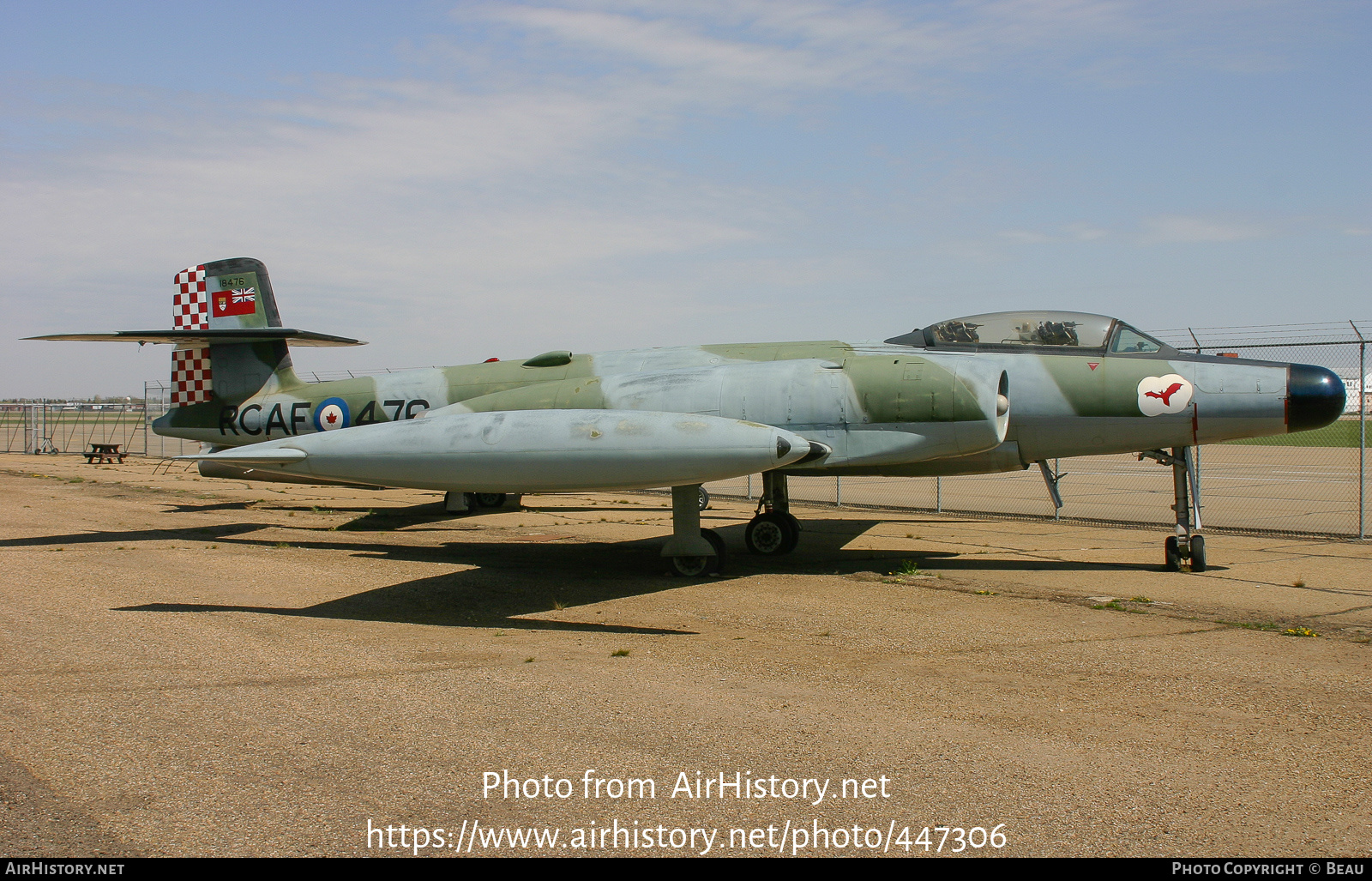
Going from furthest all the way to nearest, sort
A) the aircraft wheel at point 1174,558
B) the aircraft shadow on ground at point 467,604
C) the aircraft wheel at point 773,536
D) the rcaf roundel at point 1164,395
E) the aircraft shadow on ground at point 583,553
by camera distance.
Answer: the aircraft wheel at point 773,536
the aircraft shadow on ground at point 583,553
the aircraft wheel at point 1174,558
the rcaf roundel at point 1164,395
the aircraft shadow on ground at point 467,604

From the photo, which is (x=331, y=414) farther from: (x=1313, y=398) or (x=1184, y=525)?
(x=1313, y=398)

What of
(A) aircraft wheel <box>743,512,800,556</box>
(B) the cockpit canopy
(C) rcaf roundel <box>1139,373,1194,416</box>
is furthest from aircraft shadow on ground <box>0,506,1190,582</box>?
(B) the cockpit canopy

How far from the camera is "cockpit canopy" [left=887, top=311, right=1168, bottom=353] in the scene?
10609 mm

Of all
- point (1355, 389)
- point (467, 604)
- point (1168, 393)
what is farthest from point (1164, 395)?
point (467, 604)

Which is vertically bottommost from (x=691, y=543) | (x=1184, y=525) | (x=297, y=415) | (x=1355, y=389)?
(x=691, y=543)

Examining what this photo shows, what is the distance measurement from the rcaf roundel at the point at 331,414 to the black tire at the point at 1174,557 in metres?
10.5

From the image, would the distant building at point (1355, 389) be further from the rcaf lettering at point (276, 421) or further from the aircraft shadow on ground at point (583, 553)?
the rcaf lettering at point (276, 421)

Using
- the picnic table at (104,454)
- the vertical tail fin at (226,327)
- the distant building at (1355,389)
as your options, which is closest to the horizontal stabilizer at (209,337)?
the vertical tail fin at (226,327)

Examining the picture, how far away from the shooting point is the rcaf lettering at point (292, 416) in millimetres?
12805

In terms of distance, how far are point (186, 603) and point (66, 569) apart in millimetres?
2864

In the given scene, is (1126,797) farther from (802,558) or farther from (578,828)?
(802,558)

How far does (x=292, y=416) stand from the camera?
13617 millimetres

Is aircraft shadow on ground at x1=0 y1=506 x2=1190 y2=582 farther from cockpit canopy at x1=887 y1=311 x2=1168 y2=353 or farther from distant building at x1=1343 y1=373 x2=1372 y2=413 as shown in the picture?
distant building at x1=1343 y1=373 x2=1372 y2=413

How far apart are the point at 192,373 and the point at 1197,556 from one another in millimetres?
13637
